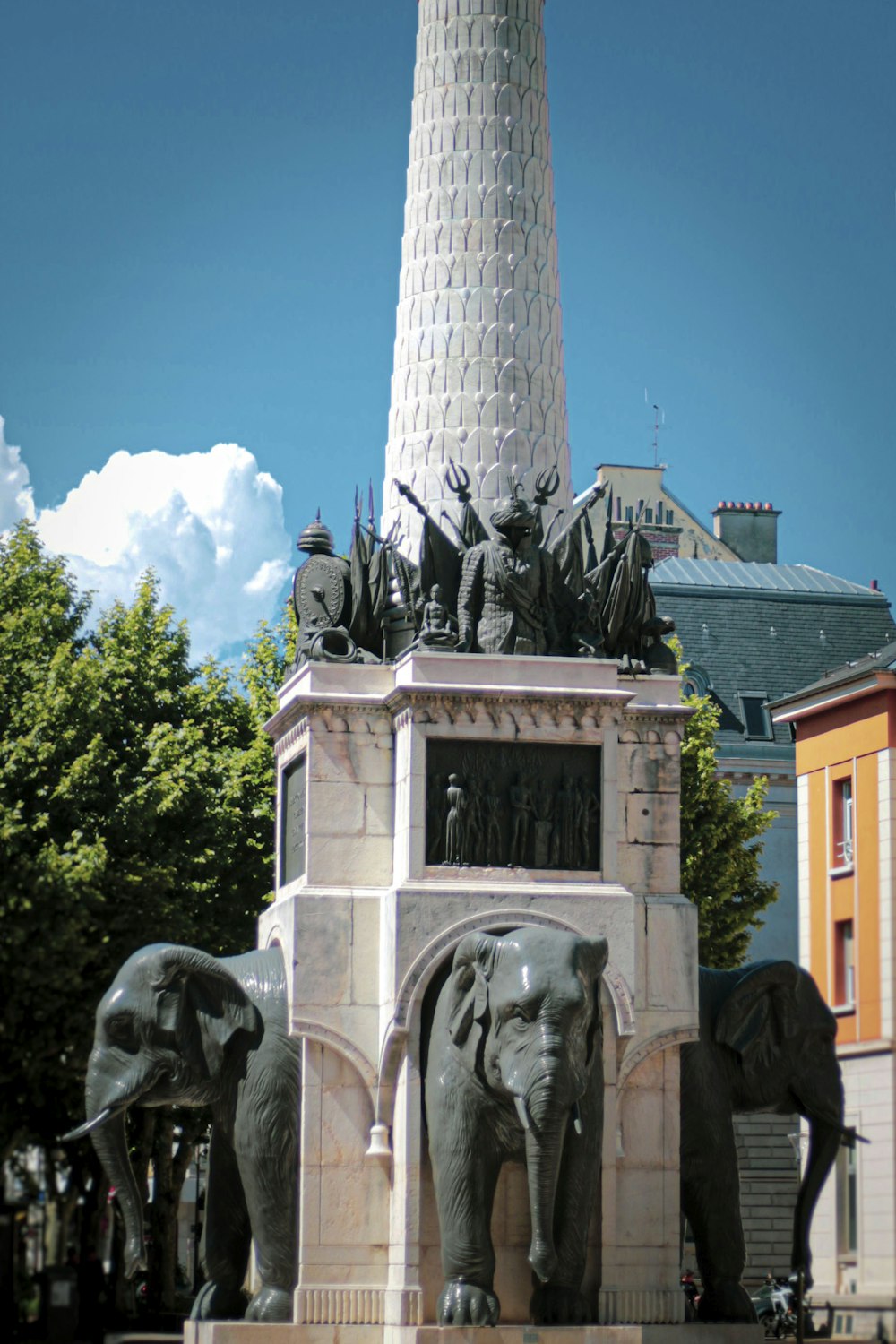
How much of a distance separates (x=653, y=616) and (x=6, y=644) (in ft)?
63.8

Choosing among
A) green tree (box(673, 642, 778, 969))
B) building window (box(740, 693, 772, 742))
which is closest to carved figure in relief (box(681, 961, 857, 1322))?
green tree (box(673, 642, 778, 969))

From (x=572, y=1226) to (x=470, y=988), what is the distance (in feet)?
6.57

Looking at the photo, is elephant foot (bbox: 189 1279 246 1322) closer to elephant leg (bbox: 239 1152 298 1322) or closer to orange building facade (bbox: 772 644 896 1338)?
elephant leg (bbox: 239 1152 298 1322)

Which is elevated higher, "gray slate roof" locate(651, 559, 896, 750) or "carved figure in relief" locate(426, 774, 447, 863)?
"gray slate roof" locate(651, 559, 896, 750)

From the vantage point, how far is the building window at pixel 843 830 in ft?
80.1

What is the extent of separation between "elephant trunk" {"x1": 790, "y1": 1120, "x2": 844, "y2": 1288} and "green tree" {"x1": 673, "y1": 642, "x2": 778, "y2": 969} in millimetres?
22133

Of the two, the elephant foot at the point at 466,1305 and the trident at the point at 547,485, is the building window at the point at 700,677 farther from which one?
the elephant foot at the point at 466,1305

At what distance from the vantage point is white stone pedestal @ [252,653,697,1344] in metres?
21.2

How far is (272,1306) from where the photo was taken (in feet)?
69.0

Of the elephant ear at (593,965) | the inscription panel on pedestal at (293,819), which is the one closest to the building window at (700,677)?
the inscription panel on pedestal at (293,819)

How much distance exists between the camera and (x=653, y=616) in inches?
915

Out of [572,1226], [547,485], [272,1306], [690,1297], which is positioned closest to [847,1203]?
[572,1226]

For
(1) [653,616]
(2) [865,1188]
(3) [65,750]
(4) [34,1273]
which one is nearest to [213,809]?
(3) [65,750]

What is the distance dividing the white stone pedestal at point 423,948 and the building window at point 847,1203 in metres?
1.79
